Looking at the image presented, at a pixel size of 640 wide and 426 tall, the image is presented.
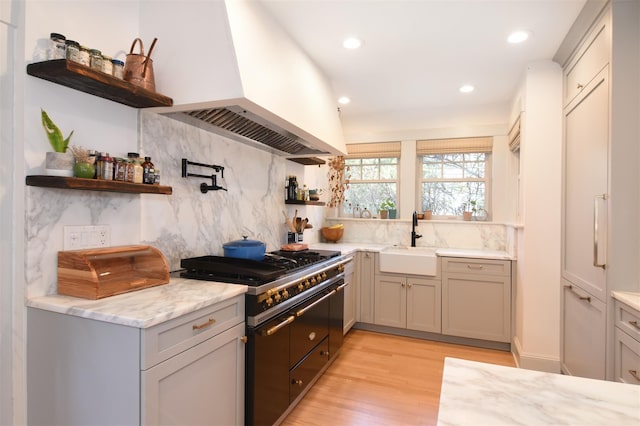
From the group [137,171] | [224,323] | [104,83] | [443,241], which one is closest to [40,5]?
[104,83]

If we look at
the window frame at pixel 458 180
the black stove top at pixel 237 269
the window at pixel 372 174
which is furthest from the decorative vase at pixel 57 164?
the window frame at pixel 458 180

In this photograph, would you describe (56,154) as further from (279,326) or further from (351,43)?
(351,43)

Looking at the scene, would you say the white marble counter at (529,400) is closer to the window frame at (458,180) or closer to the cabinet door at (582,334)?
the cabinet door at (582,334)

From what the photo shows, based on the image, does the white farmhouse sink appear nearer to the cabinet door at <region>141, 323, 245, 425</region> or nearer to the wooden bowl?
the wooden bowl

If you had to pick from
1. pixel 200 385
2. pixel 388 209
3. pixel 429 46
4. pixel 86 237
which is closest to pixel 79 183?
pixel 86 237

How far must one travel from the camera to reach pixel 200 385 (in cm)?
152

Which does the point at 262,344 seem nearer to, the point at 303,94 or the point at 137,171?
the point at 137,171

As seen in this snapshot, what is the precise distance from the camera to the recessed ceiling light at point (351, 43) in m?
2.48

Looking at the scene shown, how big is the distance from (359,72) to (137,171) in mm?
2140

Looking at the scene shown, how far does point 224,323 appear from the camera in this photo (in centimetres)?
165

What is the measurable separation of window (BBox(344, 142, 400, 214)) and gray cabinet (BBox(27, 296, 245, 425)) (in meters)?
3.39

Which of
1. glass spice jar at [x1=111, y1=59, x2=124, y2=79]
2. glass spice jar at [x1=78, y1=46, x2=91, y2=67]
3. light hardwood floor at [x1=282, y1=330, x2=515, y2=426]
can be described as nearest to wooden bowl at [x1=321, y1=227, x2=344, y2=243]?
light hardwood floor at [x1=282, y1=330, x2=515, y2=426]

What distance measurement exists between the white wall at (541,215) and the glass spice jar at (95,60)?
9.95 ft

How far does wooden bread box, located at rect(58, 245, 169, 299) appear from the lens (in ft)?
4.78
